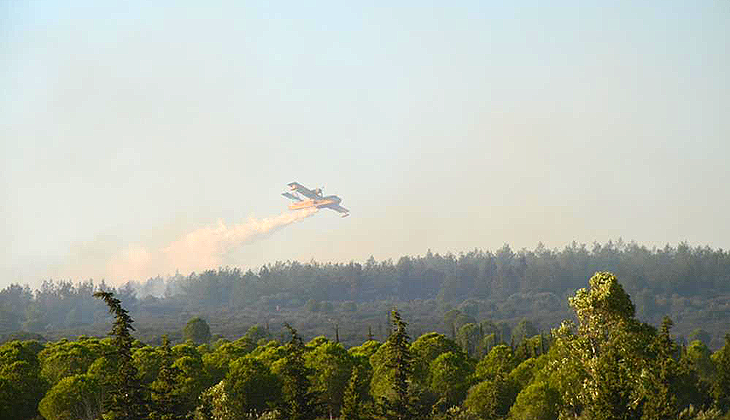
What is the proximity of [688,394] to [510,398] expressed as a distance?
22.0 metres

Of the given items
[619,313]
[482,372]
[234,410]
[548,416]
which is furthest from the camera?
[482,372]

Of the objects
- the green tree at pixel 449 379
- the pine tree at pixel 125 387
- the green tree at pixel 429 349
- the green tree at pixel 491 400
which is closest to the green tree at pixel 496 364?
the green tree at pixel 449 379

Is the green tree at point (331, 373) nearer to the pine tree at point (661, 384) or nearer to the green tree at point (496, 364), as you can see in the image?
the green tree at point (496, 364)

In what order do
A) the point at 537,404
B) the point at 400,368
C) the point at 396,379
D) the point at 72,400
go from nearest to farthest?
the point at 400,368 < the point at 396,379 < the point at 537,404 < the point at 72,400

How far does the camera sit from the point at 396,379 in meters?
71.3

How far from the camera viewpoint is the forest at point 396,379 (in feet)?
206

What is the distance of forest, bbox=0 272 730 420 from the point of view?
62.7m

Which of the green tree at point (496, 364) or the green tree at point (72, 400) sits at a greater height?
the green tree at point (72, 400)

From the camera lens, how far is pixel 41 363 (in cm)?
13012

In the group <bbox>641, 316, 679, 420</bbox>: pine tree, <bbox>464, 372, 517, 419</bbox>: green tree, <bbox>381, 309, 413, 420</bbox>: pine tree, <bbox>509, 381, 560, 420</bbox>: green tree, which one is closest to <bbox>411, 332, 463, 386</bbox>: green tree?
<bbox>464, 372, 517, 419</bbox>: green tree

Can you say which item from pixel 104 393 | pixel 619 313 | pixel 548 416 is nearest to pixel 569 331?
pixel 619 313

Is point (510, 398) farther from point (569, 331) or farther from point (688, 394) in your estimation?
point (569, 331)

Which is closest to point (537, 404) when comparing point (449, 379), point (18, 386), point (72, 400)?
point (449, 379)

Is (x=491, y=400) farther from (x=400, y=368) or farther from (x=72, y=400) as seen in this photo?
(x=72, y=400)
